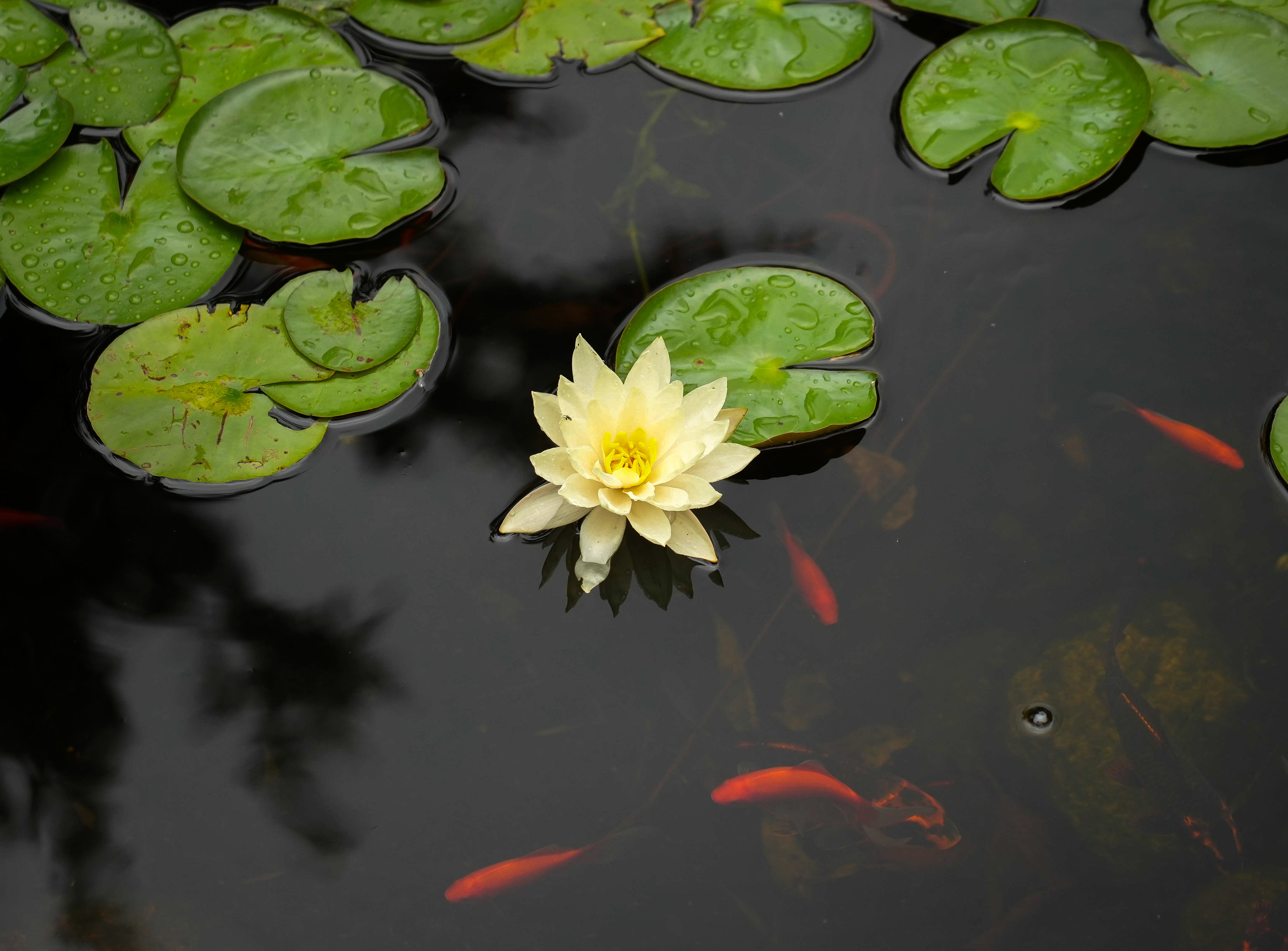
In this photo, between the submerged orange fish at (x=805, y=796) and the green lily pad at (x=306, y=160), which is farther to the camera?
the green lily pad at (x=306, y=160)

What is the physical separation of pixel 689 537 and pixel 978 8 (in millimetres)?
2222

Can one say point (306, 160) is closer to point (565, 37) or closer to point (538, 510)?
point (565, 37)

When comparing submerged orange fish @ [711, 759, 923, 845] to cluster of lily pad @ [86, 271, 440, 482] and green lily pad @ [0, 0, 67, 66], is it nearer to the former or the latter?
cluster of lily pad @ [86, 271, 440, 482]

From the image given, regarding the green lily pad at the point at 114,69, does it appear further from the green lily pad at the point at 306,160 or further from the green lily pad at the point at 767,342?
the green lily pad at the point at 767,342

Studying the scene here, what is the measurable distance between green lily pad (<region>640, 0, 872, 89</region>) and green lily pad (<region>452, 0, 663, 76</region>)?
A: 0.40 feet

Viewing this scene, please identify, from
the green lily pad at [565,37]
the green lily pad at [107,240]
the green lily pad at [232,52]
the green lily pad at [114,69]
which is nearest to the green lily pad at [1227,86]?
the green lily pad at [565,37]

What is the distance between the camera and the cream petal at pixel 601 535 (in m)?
2.25

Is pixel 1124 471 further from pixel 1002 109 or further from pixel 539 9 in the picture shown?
pixel 539 9

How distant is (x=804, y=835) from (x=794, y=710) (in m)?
0.31

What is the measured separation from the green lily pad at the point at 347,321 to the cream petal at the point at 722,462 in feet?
3.17

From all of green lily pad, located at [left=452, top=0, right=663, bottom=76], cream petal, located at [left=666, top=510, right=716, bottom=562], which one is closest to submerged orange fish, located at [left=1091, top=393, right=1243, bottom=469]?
cream petal, located at [left=666, top=510, right=716, bottom=562]

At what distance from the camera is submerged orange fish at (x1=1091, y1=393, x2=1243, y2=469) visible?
2.48 metres

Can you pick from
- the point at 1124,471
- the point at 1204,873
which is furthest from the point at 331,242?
the point at 1204,873

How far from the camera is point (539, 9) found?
3.06 meters
